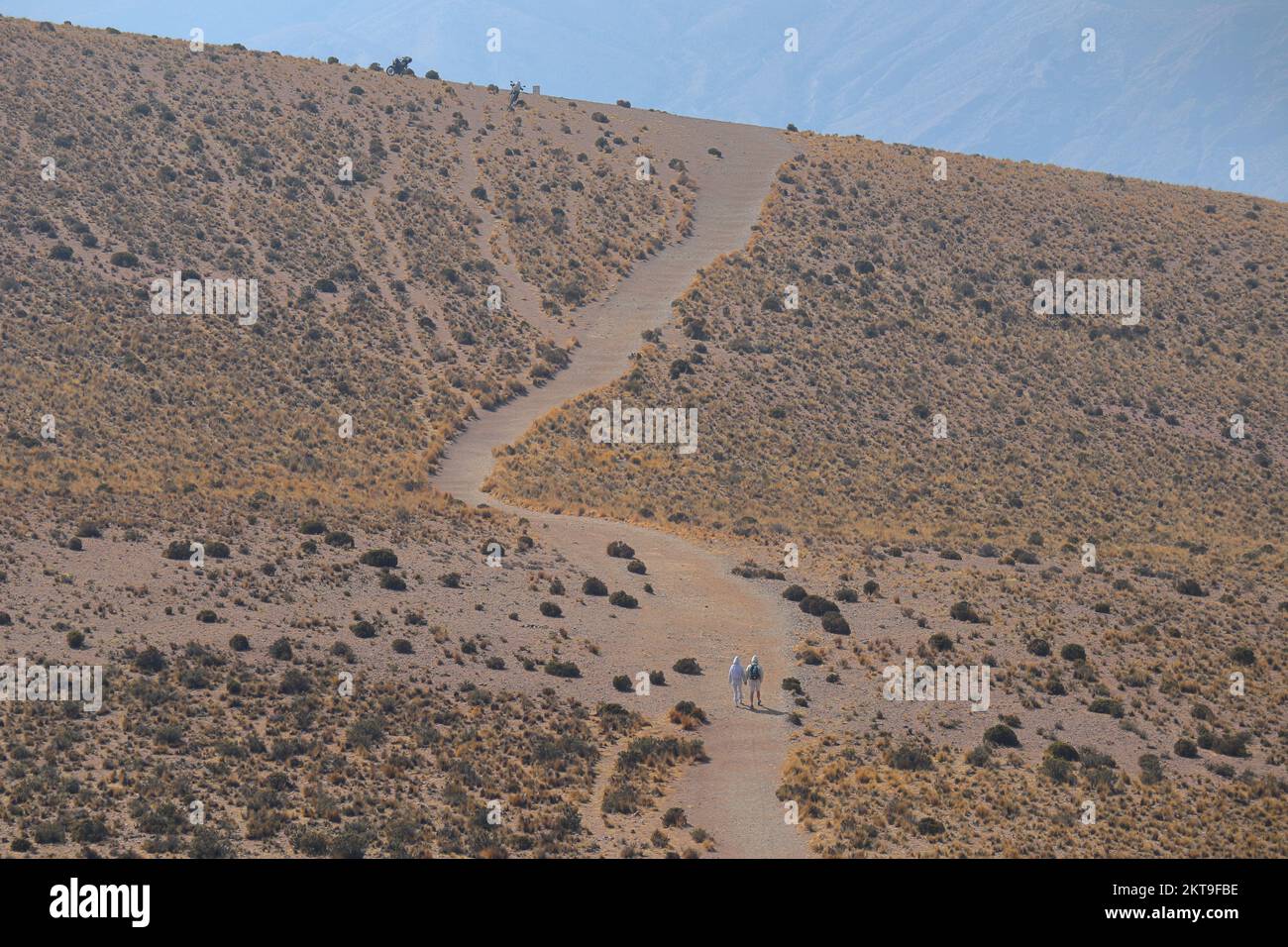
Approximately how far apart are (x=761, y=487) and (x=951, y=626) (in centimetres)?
2008

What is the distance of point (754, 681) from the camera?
120 ft

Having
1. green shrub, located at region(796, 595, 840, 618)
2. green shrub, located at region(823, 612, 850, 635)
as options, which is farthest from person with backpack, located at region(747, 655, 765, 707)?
green shrub, located at region(796, 595, 840, 618)

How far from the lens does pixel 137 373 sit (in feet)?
214

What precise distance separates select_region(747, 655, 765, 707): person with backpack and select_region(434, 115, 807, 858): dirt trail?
449 mm

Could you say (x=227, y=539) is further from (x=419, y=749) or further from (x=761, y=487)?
(x=761, y=487)

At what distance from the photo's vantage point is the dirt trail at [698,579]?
30125 millimetres

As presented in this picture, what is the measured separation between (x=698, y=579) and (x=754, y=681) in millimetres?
13536

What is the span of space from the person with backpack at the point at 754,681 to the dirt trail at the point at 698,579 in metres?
0.45

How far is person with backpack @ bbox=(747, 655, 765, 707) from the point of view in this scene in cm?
3644

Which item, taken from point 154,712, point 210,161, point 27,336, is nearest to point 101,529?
point 154,712
